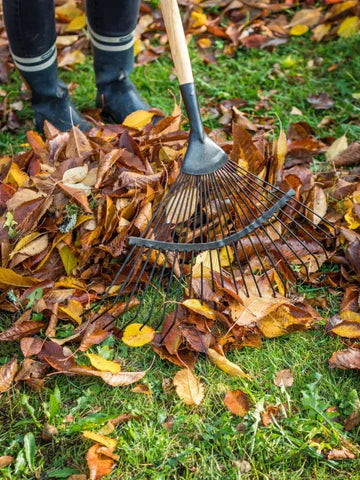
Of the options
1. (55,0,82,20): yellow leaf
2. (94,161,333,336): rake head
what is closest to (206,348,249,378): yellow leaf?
(94,161,333,336): rake head

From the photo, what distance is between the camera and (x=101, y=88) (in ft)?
8.87

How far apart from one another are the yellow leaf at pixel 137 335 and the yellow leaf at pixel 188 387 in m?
0.16

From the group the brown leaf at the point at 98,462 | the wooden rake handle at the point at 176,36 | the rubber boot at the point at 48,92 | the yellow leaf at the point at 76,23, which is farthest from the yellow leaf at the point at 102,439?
the yellow leaf at the point at 76,23

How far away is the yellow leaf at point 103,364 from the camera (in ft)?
5.53

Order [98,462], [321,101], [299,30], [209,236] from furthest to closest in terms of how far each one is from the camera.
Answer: [299,30] < [321,101] < [209,236] < [98,462]

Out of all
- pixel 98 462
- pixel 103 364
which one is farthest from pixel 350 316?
pixel 98 462

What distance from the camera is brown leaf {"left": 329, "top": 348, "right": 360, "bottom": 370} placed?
166 centimetres

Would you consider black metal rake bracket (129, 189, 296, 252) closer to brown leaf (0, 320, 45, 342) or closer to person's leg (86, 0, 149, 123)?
brown leaf (0, 320, 45, 342)

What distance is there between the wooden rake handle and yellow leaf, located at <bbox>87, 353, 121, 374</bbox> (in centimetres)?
94

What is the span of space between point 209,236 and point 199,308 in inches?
9.0

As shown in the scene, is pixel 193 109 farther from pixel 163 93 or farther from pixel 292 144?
pixel 163 93

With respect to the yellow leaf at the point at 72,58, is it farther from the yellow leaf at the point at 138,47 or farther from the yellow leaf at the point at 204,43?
the yellow leaf at the point at 204,43

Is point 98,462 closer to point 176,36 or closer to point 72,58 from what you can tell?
point 176,36

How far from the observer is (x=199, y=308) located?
1.78 meters
